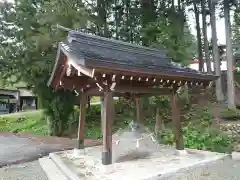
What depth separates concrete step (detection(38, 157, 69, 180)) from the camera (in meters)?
5.13

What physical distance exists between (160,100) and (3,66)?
8609 millimetres

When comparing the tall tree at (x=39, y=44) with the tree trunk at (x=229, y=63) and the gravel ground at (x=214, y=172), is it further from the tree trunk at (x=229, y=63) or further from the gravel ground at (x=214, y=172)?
the tree trunk at (x=229, y=63)

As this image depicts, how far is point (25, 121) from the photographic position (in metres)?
16.2

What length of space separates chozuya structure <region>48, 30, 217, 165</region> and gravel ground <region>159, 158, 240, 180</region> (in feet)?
3.79

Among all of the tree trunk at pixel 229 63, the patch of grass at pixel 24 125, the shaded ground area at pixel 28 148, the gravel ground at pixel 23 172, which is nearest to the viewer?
the gravel ground at pixel 23 172

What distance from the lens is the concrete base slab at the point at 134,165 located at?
16.0 feet

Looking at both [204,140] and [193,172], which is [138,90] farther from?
[204,140]

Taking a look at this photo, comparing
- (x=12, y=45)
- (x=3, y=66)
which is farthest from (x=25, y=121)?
(x=12, y=45)

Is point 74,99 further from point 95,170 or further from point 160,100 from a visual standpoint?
point 95,170

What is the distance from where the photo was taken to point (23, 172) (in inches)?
232

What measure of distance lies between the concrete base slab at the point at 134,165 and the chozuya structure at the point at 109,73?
0.33 meters

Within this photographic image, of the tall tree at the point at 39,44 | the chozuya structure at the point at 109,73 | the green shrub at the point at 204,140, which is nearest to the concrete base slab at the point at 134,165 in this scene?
the chozuya structure at the point at 109,73

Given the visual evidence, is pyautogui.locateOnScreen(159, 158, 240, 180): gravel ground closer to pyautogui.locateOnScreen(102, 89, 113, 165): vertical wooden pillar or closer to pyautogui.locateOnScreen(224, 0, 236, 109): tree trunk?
pyautogui.locateOnScreen(102, 89, 113, 165): vertical wooden pillar

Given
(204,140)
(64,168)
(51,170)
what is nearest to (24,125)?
(51,170)
